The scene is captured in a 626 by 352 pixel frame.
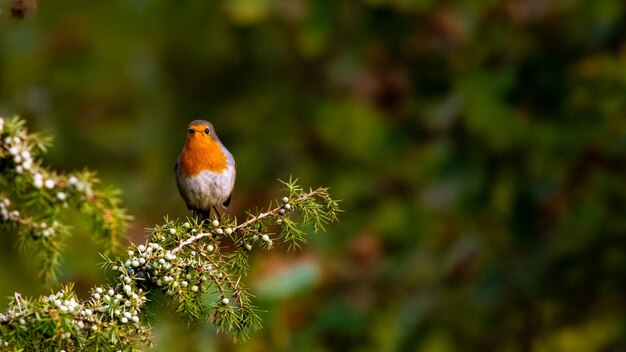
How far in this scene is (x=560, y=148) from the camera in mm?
6965

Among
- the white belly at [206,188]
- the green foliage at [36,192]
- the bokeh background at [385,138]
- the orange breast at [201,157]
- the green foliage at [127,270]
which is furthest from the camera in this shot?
the bokeh background at [385,138]

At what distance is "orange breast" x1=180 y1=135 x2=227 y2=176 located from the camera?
2.51 m

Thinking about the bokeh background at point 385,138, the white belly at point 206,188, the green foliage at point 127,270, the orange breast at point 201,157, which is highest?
the bokeh background at point 385,138

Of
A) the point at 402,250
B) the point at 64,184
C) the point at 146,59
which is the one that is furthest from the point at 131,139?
the point at 64,184

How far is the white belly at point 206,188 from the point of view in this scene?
2.39m

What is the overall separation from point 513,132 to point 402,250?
3.62 feet

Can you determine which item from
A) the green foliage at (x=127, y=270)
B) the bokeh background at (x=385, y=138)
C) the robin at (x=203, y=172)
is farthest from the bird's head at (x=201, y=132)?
the bokeh background at (x=385, y=138)

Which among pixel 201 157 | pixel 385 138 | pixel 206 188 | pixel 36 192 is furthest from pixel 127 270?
pixel 385 138

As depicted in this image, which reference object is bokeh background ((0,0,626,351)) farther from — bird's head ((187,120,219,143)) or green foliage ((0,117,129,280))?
green foliage ((0,117,129,280))

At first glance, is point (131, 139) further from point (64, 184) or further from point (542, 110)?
point (64, 184)

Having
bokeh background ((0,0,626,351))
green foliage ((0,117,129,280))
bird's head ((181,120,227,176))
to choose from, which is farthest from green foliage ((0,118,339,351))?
bokeh background ((0,0,626,351))

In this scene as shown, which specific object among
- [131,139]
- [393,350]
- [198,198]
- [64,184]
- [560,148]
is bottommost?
[64,184]

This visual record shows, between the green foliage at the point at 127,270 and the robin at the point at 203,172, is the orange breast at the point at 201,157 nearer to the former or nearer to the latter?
the robin at the point at 203,172

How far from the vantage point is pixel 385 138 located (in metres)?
7.47
